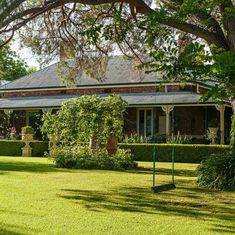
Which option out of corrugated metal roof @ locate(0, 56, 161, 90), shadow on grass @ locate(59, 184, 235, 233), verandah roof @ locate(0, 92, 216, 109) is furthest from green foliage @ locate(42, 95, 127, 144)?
corrugated metal roof @ locate(0, 56, 161, 90)

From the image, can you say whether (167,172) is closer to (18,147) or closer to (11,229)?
(11,229)

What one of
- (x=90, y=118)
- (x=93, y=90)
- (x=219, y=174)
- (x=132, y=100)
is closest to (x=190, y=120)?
(x=132, y=100)

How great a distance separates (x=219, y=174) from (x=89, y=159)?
7.06 meters

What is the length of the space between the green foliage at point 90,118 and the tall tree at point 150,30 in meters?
1.76

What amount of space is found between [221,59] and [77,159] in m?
12.3

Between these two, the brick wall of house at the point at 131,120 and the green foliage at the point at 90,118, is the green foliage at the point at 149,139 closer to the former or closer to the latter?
the brick wall of house at the point at 131,120

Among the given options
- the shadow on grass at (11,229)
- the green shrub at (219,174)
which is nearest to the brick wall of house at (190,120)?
the green shrub at (219,174)

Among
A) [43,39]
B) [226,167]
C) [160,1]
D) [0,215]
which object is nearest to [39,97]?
[43,39]

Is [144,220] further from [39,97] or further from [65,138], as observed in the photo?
[39,97]

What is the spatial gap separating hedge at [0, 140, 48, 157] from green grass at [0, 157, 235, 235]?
38.7 ft

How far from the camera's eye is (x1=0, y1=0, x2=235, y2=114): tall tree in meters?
8.65

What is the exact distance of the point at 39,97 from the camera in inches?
1431

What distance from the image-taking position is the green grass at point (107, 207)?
761 cm

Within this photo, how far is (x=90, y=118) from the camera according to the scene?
63.6ft
